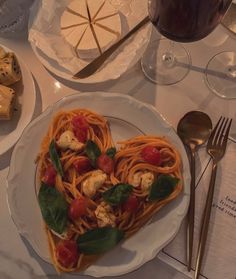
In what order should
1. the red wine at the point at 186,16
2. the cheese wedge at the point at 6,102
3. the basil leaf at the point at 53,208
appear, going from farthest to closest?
the cheese wedge at the point at 6,102, the basil leaf at the point at 53,208, the red wine at the point at 186,16

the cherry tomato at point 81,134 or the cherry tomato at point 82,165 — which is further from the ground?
the cherry tomato at point 81,134

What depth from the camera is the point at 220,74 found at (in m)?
1.01

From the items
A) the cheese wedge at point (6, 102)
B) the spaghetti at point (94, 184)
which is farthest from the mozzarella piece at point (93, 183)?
the cheese wedge at point (6, 102)

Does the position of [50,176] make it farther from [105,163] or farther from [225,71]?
[225,71]

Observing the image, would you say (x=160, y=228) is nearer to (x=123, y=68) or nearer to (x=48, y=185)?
(x=48, y=185)

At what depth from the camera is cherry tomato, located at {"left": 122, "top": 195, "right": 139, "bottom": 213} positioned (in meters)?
0.85

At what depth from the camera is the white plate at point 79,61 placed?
1.00 metres

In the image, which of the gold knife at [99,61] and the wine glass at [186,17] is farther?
the gold knife at [99,61]

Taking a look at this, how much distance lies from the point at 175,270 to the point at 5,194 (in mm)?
372

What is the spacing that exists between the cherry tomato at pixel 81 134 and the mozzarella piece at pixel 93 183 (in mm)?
80

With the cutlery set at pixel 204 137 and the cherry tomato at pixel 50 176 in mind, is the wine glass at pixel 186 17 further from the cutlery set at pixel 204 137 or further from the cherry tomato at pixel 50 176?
the cherry tomato at pixel 50 176

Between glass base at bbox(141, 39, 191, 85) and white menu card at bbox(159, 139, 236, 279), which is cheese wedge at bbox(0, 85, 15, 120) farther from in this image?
white menu card at bbox(159, 139, 236, 279)

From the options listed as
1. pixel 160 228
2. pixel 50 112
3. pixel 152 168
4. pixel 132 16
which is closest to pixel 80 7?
pixel 132 16

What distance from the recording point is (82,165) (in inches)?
35.2
